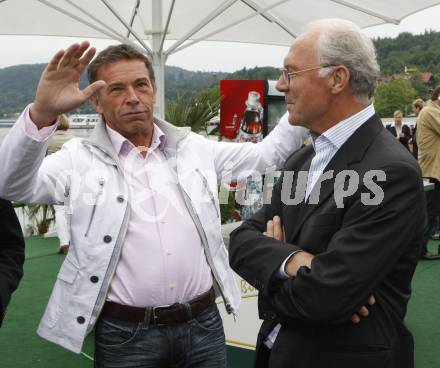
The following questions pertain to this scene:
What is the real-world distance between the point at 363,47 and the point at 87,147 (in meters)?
1.07

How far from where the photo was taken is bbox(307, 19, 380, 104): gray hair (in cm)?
161

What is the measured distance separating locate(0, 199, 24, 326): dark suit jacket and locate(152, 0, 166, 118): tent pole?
551cm

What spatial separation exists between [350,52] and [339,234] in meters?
0.50

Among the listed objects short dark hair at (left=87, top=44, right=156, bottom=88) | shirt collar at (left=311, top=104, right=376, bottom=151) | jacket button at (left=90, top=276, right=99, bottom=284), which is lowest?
jacket button at (left=90, top=276, right=99, bottom=284)

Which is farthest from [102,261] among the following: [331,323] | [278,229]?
[331,323]

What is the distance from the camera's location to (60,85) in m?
1.62

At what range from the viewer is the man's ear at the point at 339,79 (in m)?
1.62

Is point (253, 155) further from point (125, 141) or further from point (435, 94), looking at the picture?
point (435, 94)

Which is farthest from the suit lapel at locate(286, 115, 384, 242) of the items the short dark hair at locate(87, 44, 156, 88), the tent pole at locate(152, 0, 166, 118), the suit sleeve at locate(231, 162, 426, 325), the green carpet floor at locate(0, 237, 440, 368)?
the tent pole at locate(152, 0, 166, 118)

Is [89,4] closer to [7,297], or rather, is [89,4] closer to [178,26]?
[178,26]

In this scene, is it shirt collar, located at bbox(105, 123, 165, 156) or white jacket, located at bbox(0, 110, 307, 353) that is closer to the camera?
white jacket, located at bbox(0, 110, 307, 353)

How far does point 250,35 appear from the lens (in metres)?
9.37

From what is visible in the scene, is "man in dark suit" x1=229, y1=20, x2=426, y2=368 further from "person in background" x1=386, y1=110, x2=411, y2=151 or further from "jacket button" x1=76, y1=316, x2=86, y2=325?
"person in background" x1=386, y1=110, x2=411, y2=151

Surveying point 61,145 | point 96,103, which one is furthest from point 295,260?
point 61,145
